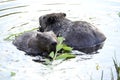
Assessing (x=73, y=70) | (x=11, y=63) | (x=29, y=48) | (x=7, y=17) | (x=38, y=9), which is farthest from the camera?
(x=38, y=9)

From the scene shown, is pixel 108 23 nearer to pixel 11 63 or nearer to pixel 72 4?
pixel 72 4

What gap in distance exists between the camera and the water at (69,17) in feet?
22.8

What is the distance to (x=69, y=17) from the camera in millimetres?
11117

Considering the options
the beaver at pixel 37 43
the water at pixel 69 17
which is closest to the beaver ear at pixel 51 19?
the water at pixel 69 17

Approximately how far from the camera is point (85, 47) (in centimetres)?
867

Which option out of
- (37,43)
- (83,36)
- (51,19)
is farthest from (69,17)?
(37,43)

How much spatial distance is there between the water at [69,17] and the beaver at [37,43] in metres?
0.21

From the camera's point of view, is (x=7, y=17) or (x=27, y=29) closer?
(x=27, y=29)

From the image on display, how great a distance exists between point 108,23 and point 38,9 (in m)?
2.67

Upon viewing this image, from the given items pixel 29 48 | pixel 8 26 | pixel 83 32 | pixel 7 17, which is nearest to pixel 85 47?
pixel 83 32

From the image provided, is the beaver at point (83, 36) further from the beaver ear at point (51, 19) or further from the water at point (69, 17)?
the beaver ear at point (51, 19)

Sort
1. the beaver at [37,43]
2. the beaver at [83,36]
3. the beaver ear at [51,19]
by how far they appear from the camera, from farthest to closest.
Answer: the beaver ear at [51,19] → the beaver at [83,36] → the beaver at [37,43]

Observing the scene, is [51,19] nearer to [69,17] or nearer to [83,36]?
[69,17]

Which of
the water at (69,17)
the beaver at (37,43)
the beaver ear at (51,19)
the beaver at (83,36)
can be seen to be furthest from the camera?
the beaver ear at (51,19)
